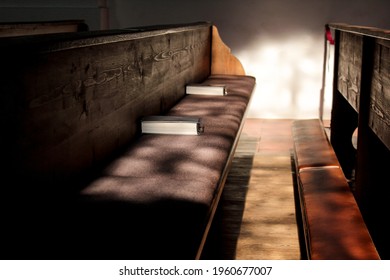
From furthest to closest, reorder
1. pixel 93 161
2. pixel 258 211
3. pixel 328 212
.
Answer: pixel 258 211
pixel 328 212
pixel 93 161

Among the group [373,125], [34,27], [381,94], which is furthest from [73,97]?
[34,27]

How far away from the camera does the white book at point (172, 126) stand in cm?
271

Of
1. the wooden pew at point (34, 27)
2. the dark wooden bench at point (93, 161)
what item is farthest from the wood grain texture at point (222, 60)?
the dark wooden bench at point (93, 161)

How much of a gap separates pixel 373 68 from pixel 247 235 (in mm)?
1194

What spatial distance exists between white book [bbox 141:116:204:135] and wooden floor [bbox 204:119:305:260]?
67 centimetres

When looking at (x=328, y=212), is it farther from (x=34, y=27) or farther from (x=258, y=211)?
(x=34, y=27)

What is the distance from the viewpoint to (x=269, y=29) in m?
6.68

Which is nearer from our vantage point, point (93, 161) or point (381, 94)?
point (93, 161)

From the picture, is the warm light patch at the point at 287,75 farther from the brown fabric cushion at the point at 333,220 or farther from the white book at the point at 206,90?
the brown fabric cushion at the point at 333,220

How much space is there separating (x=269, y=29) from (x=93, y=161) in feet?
16.4

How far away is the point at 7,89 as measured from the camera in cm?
147

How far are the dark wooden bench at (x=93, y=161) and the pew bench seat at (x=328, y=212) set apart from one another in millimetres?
460

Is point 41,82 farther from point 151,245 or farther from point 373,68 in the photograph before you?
point 373,68

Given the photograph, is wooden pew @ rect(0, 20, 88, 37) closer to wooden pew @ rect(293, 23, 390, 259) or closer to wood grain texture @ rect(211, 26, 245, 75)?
wood grain texture @ rect(211, 26, 245, 75)
